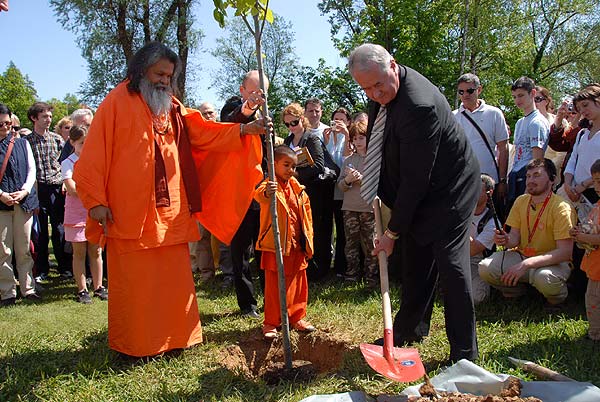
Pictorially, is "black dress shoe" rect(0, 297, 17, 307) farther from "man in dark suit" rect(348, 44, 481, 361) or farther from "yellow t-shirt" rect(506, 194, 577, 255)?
"yellow t-shirt" rect(506, 194, 577, 255)

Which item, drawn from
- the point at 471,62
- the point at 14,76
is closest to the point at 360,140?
the point at 471,62

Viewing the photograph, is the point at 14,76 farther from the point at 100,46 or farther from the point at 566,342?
the point at 566,342

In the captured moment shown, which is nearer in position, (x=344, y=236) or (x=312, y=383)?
(x=312, y=383)

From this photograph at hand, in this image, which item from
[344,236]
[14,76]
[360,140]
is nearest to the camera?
[360,140]

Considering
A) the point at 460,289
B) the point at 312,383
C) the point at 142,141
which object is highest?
the point at 142,141

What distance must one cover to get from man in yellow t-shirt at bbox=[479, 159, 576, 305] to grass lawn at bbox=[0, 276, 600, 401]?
275 mm

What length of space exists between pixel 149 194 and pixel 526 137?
3.99 m

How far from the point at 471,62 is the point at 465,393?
860 inches

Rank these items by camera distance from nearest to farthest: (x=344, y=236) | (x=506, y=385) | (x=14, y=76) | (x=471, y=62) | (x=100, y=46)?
(x=506, y=385), (x=344, y=236), (x=100, y=46), (x=471, y=62), (x=14, y=76)

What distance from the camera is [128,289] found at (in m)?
4.01

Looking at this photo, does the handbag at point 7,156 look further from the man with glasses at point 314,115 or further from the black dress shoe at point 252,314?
the man with glasses at point 314,115

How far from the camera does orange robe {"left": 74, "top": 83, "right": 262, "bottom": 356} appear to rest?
3.93 meters

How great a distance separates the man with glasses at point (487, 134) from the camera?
5.79 m

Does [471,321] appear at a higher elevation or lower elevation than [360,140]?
lower
